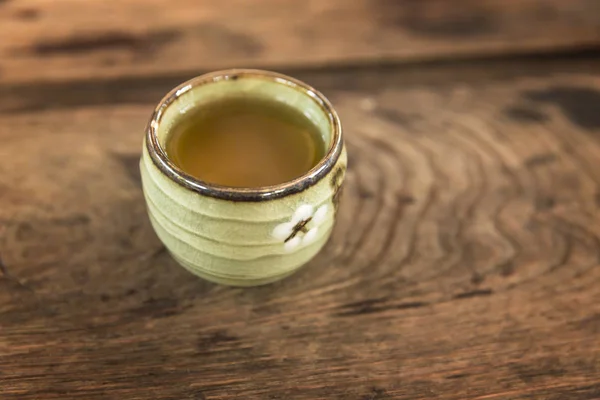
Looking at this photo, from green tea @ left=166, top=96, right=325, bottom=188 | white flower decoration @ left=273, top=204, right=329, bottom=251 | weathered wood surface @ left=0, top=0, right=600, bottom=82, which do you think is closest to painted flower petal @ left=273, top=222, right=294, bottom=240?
white flower decoration @ left=273, top=204, right=329, bottom=251

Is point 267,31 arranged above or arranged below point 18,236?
above

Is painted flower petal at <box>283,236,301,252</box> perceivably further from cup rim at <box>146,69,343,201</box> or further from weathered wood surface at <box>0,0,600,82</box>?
weathered wood surface at <box>0,0,600,82</box>

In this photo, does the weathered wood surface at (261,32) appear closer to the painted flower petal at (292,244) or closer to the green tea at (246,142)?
the green tea at (246,142)

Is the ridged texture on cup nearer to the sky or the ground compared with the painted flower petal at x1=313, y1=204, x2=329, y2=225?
nearer to the ground

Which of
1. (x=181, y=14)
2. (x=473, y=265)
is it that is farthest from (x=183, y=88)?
(x=181, y=14)

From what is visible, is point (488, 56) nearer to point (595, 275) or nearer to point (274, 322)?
point (595, 275)

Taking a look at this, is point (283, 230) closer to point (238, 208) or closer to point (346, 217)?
point (238, 208)
